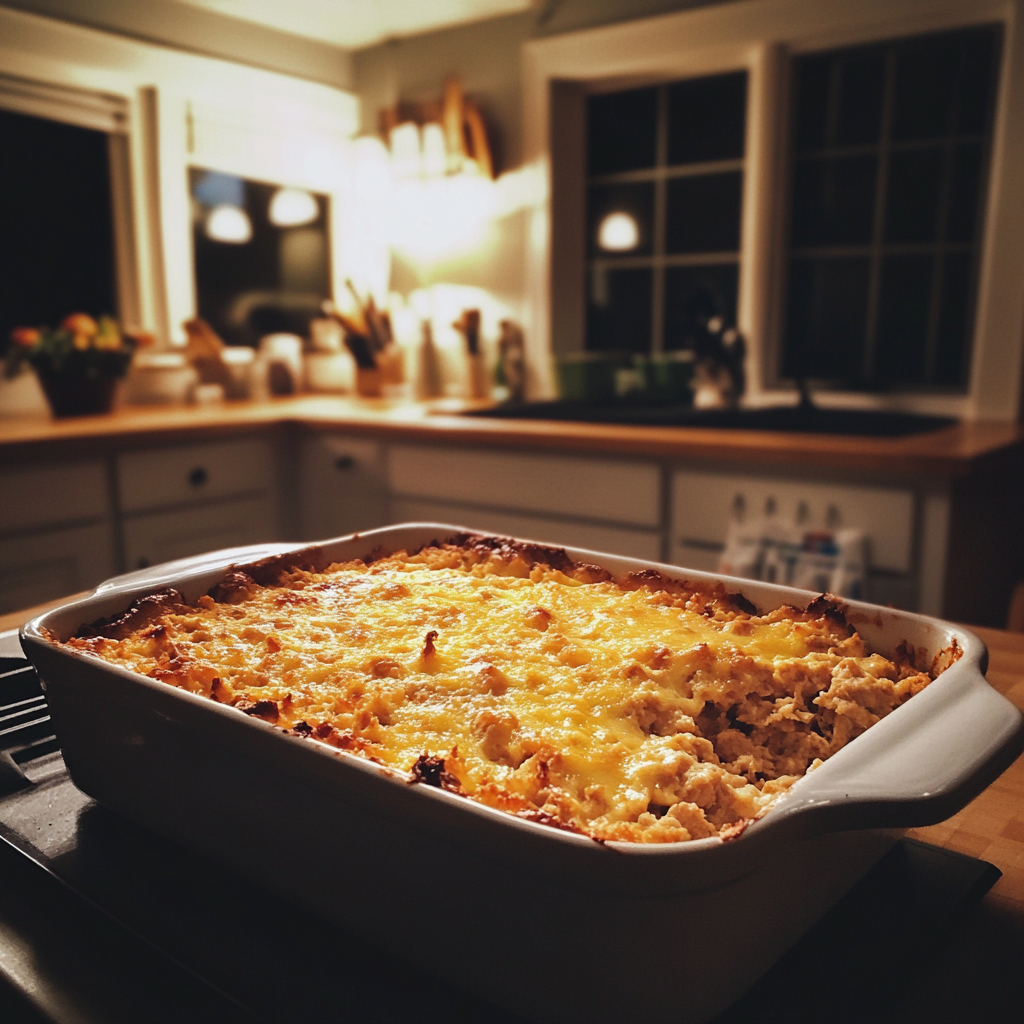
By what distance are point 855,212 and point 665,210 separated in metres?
0.63

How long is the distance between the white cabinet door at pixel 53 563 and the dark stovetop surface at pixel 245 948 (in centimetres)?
177

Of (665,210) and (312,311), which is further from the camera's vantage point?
(312,311)

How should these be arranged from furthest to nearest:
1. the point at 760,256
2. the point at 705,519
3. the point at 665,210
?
the point at 665,210 < the point at 760,256 < the point at 705,519

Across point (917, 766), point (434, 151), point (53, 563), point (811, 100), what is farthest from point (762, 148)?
point (917, 766)

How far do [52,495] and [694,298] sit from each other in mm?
1718

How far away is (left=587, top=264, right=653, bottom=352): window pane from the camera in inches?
125

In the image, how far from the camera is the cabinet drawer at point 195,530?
244 cm

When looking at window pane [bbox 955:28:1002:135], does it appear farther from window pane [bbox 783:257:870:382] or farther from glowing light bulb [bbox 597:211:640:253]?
glowing light bulb [bbox 597:211:640:253]

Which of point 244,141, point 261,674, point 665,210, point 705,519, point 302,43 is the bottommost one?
point 705,519

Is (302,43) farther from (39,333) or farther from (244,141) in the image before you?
(39,333)

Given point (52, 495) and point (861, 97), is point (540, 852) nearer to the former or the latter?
point (52, 495)

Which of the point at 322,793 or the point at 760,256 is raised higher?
the point at 760,256

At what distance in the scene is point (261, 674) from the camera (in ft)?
2.16

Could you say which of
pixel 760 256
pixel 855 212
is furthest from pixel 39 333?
pixel 855 212
